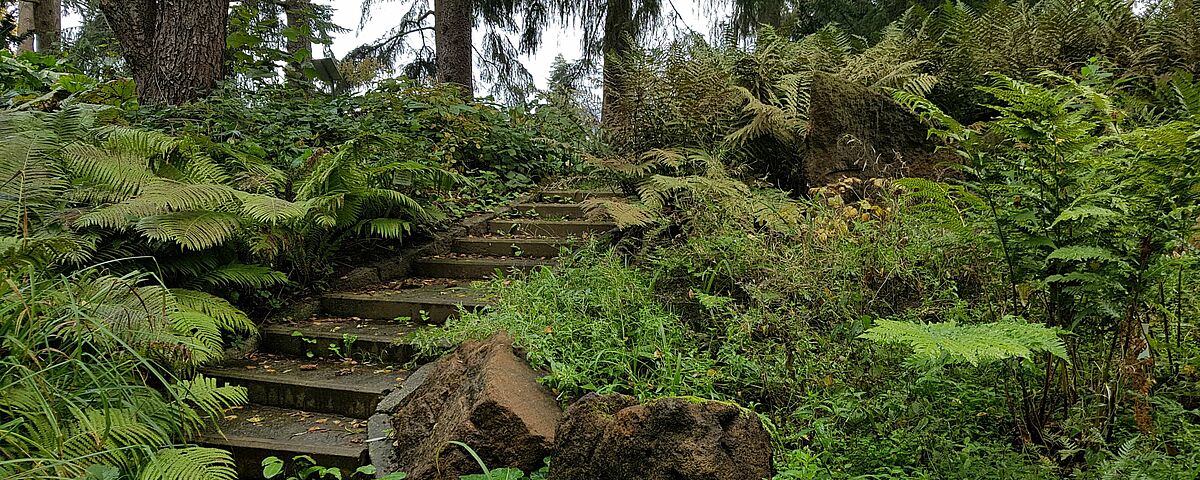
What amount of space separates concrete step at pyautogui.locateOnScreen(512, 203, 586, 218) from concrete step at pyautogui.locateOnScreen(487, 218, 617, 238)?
22 cm

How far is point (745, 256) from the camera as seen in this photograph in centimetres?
357

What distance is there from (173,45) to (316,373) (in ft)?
14.5

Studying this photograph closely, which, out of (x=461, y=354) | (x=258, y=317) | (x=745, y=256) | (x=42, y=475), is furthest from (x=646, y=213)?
(x=42, y=475)

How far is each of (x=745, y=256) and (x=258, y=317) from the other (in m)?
3.21

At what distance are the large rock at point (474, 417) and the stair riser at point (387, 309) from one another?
4.78ft

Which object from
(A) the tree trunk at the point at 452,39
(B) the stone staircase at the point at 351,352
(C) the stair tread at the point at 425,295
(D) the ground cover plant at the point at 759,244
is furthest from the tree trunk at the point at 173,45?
(A) the tree trunk at the point at 452,39

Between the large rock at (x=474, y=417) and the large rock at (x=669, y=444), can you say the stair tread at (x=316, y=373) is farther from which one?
the large rock at (x=669, y=444)

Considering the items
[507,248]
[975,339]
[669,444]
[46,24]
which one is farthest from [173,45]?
[975,339]

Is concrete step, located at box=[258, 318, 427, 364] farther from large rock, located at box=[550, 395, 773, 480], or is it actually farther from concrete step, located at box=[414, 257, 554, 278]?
large rock, located at box=[550, 395, 773, 480]

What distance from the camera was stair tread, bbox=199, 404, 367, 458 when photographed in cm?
329

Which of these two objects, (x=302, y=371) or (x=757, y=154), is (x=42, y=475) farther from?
(x=757, y=154)

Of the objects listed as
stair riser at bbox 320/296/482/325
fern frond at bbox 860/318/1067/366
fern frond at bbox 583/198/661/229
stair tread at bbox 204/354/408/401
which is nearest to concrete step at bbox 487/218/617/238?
fern frond at bbox 583/198/661/229

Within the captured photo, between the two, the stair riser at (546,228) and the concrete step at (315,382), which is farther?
the stair riser at (546,228)

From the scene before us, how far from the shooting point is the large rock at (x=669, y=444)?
2.08m
